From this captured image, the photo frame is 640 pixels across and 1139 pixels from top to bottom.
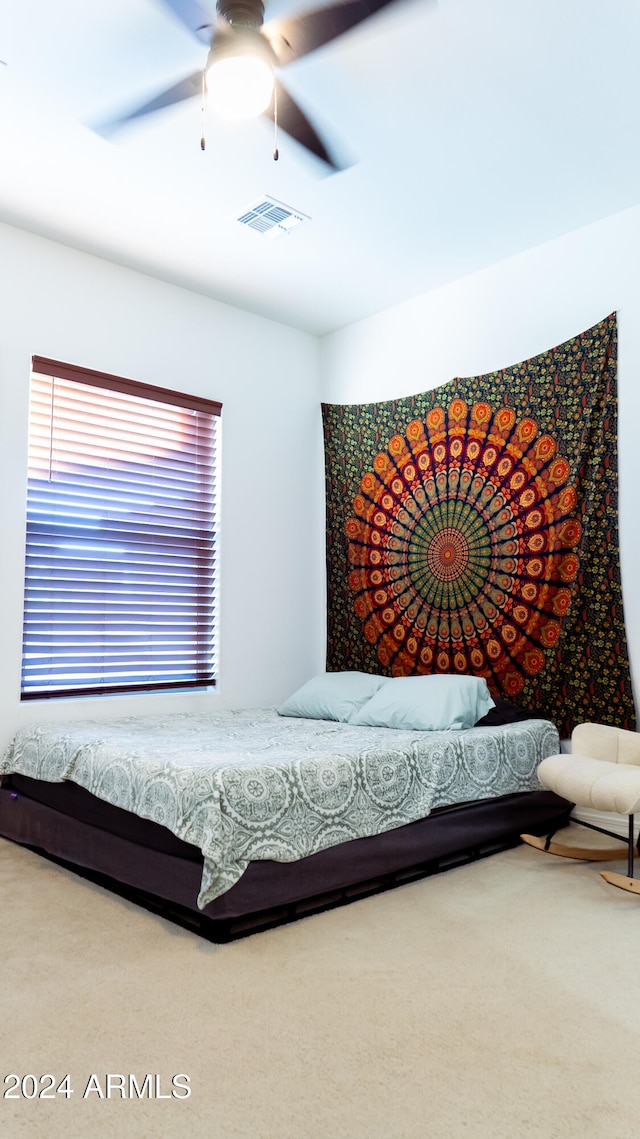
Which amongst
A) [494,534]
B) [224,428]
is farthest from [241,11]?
[494,534]

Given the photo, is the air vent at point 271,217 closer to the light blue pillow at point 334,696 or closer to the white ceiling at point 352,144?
the white ceiling at point 352,144

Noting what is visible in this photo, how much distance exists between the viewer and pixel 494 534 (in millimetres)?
4227

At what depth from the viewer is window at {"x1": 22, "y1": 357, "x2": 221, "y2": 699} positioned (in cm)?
391

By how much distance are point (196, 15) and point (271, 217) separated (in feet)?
4.25

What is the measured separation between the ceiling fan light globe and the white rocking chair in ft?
8.38

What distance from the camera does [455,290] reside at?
4.54m

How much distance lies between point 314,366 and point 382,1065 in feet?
14.5

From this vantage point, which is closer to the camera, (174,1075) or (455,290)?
(174,1075)

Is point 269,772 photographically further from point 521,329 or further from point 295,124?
point 521,329

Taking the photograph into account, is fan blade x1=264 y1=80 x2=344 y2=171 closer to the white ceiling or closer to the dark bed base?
the white ceiling

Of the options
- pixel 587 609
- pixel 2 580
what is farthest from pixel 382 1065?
pixel 2 580

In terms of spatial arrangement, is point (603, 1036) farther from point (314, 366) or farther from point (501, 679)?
point (314, 366)

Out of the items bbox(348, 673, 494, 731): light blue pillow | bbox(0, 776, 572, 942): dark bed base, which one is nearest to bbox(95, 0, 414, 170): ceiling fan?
bbox(0, 776, 572, 942): dark bed base

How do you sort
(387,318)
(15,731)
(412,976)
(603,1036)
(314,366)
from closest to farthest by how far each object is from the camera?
(603,1036), (412,976), (15,731), (387,318), (314,366)
